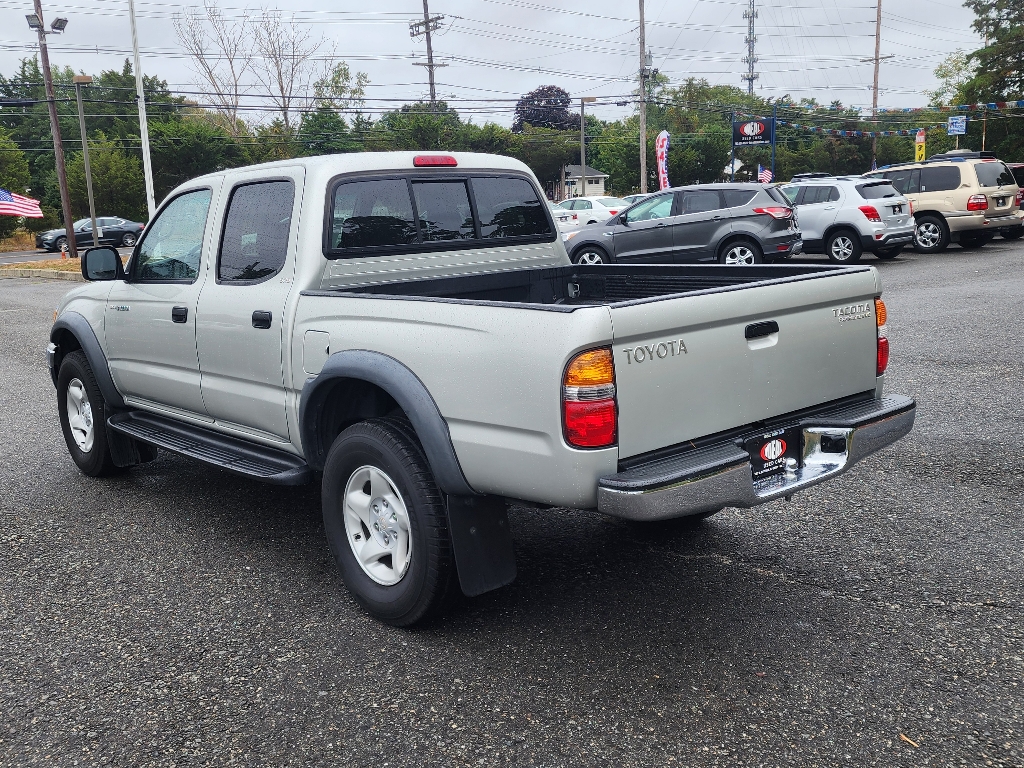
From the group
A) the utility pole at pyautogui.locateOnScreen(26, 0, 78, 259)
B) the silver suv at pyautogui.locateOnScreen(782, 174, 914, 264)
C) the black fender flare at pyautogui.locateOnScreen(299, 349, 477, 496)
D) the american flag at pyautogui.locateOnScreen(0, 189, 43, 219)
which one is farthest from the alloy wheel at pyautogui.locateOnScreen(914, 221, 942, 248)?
the american flag at pyautogui.locateOnScreen(0, 189, 43, 219)

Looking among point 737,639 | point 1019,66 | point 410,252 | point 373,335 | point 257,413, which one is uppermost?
point 1019,66

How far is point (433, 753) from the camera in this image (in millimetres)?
2900

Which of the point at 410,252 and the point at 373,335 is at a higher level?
the point at 410,252

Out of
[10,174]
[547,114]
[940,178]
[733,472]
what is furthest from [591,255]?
[547,114]

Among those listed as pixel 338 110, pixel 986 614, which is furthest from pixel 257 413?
pixel 338 110

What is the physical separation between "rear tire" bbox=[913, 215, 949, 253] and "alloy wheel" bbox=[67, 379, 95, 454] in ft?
62.0

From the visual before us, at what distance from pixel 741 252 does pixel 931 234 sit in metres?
7.13

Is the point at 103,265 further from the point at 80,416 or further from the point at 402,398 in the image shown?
the point at 402,398

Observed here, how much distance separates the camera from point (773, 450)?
3.56m

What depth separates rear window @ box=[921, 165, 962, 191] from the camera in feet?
65.3

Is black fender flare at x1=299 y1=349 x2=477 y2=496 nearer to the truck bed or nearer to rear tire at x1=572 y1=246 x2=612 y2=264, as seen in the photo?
the truck bed

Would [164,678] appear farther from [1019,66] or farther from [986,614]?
[1019,66]

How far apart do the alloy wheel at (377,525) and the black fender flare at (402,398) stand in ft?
1.07

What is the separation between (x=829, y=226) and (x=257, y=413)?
54.4 ft
